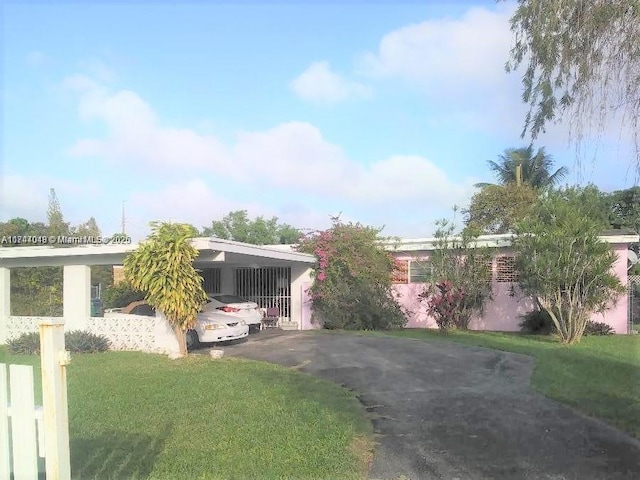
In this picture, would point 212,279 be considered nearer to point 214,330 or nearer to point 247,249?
point 247,249

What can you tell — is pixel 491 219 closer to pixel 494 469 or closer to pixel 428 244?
pixel 428 244

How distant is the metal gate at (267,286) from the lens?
22156mm

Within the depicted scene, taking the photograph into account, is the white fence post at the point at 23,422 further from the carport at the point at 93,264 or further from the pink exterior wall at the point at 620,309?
the pink exterior wall at the point at 620,309

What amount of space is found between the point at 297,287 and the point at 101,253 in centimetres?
789

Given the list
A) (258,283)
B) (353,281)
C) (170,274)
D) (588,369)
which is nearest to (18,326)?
(170,274)

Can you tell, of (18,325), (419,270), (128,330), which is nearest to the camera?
(128,330)

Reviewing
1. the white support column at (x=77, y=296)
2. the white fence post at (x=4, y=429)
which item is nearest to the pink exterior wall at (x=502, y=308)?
the white support column at (x=77, y=296)

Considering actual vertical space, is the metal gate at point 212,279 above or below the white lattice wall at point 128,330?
above

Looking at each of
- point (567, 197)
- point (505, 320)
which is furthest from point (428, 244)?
point (567, 197)

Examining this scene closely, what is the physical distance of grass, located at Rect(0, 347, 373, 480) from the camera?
5.49 metres

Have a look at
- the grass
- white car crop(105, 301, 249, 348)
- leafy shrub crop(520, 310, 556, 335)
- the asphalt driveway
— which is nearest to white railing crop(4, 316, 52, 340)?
white car crop(105, 301, 249, 348)

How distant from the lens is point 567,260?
14.9 m

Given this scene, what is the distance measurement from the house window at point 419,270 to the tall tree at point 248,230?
106 ft

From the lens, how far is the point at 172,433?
21.7 ft
